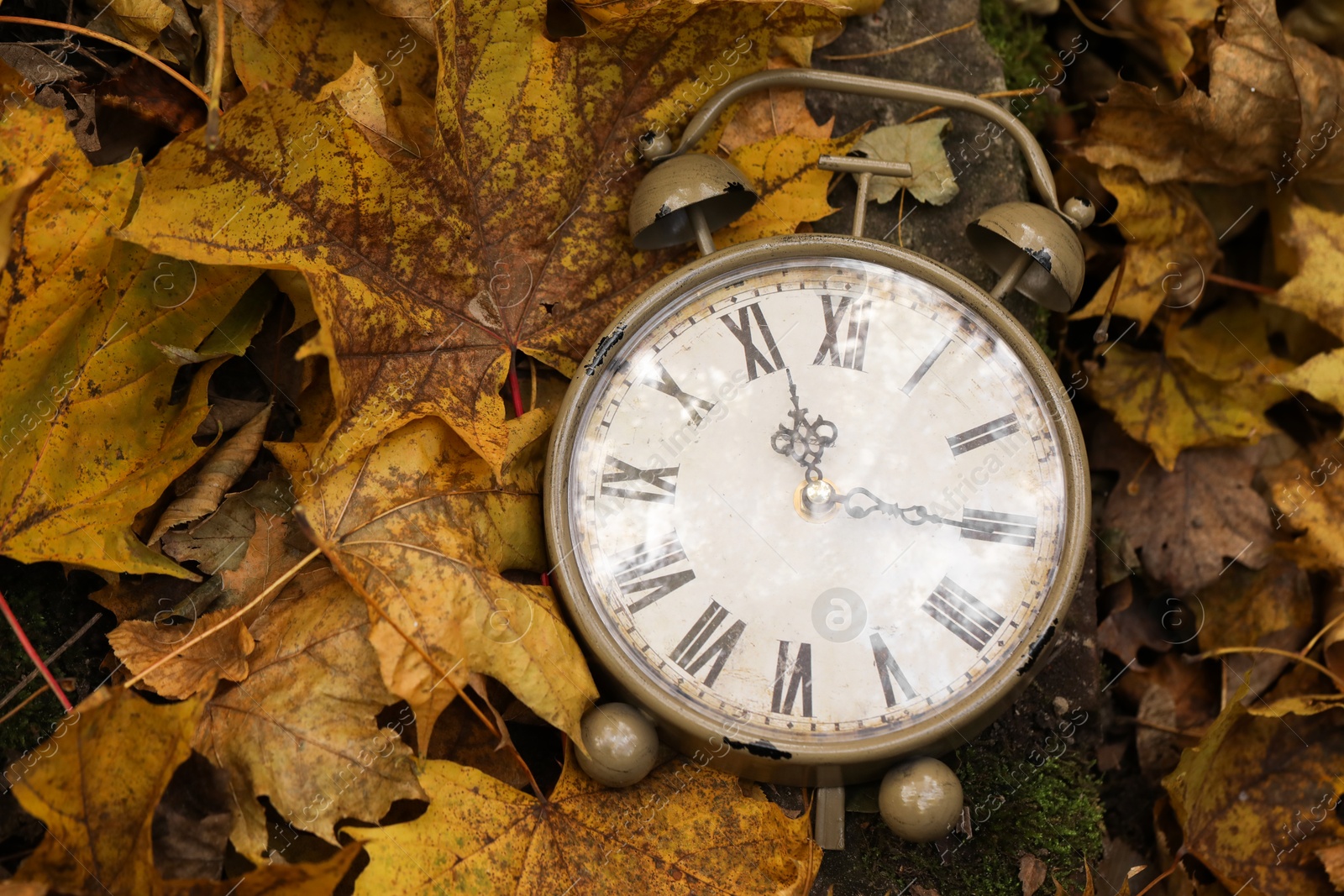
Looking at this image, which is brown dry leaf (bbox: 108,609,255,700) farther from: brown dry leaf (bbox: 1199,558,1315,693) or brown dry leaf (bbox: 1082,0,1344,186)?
brown dry leaf (bbox: 1199,558,1315,693)

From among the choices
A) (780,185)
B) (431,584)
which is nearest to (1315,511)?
(780,185)

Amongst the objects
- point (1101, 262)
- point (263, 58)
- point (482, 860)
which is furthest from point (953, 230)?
point (482, 860)

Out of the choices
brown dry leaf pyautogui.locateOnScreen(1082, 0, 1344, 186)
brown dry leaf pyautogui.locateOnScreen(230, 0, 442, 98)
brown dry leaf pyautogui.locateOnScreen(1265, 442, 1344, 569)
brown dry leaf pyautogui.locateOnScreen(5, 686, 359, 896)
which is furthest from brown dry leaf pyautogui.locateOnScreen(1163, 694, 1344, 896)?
brown dry leaf pyautogui.locateOnScreen(230, 0, 442, 98)

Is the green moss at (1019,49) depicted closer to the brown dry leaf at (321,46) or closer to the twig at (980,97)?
the twig at (980,97)

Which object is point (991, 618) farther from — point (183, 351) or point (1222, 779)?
point (183, 351)

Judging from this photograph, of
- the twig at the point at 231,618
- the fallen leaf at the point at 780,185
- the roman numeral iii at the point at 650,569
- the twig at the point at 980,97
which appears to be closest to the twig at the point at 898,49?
the twig at the point at 980,97
